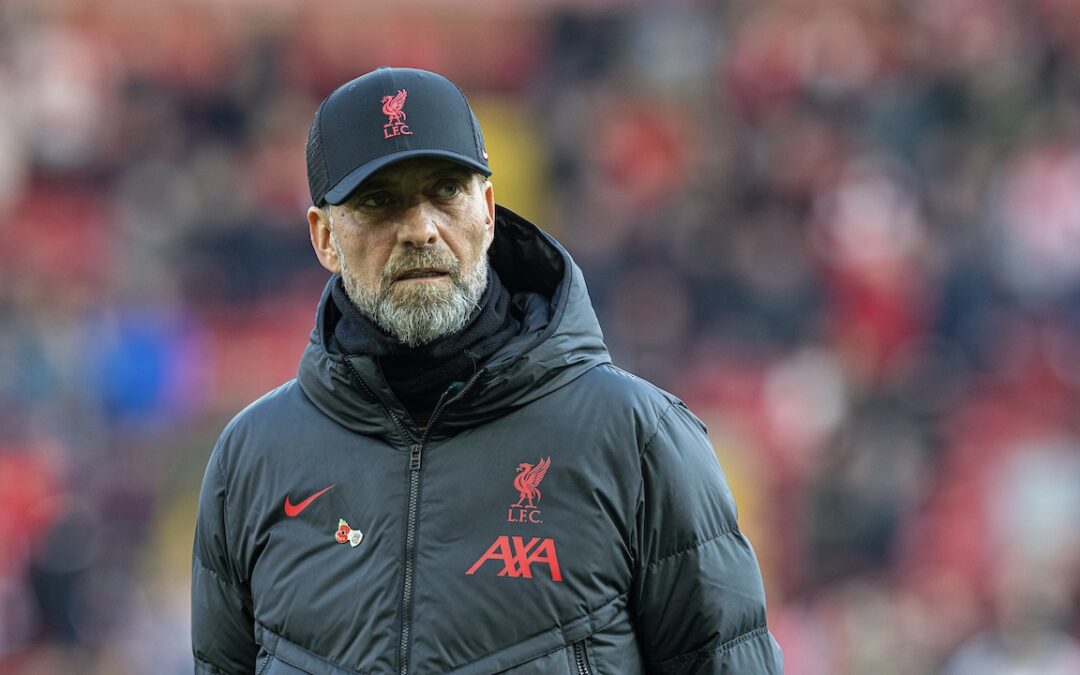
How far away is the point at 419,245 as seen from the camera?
2.52 m

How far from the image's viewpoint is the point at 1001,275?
1057cm

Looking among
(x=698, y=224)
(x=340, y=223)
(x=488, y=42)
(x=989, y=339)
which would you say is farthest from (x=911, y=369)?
(x=340, y=223)

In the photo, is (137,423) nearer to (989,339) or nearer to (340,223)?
(989,339)

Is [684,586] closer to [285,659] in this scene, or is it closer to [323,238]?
[285,659]

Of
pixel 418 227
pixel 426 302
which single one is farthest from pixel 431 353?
pixel 418 227

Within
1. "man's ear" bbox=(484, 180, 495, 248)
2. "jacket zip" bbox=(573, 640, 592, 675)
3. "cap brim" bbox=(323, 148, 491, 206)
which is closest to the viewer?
"jacket zip" bbox=(573, 640, 592, 675)

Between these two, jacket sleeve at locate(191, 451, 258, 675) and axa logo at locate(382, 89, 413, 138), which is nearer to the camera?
axa logo at locate(382, 89, 413, 138)

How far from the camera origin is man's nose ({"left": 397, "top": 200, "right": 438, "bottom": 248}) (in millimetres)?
2504

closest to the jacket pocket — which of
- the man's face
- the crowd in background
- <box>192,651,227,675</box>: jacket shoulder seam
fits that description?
<box>192,651,227,675</box>: jacket shoulder seam

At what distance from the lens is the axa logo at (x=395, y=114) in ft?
8.22

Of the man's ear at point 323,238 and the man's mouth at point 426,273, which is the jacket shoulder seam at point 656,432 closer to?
the man's mouth at point 426,273

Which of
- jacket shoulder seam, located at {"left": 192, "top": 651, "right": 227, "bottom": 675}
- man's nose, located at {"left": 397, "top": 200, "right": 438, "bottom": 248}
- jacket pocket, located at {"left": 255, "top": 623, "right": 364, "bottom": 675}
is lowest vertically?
jacket shoulder seam, located at {"left": 192, "top": 651, "right": 227, "bottom": 675}

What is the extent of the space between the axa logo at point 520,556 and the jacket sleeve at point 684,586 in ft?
0.42

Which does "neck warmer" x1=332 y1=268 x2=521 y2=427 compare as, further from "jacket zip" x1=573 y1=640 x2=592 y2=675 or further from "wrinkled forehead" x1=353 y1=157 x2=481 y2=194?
"jacket zip" x1=573 y1=640 x2=592 y2=675
